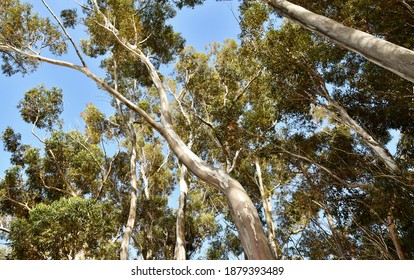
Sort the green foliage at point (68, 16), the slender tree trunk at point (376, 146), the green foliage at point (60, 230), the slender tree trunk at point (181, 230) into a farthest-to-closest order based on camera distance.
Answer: the green foliage at point (68, 16) → the slender tree trunk at point (181, 230) → the green foliage at point (60, 230) → the slender tree trunk at point (376, 146)

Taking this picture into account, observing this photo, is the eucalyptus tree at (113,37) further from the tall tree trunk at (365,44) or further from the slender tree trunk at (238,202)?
the tall tree trunk at (365,44)

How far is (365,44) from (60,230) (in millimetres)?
8047

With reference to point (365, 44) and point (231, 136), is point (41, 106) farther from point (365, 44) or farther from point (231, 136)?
point (365, 44)

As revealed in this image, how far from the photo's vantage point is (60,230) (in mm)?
8547

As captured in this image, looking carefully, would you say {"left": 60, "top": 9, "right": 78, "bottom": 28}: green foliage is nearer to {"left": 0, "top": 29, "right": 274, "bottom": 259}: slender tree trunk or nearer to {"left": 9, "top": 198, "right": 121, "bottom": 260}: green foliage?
{"left": 9, "top": 198, "right": 121, "bottom": 260}: green foliage

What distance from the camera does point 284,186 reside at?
14219 mm

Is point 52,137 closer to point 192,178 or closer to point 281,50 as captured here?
point 192,178

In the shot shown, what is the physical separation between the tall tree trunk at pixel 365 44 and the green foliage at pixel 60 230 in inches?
274

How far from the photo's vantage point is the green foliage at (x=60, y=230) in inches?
337

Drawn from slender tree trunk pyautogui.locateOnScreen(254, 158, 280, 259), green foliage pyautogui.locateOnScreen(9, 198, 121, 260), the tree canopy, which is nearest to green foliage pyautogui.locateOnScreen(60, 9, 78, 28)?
the tree canopy

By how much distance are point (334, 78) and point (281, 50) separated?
190 centimetres

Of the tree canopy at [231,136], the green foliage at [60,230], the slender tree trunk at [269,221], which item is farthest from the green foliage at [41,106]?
the slender tree trunk at [269,221]
